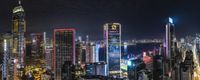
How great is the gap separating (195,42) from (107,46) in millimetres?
15557

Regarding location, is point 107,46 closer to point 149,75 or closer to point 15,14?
point 15,14

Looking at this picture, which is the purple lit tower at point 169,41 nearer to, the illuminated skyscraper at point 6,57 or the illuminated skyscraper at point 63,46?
the illuminated skyscraper at point 63,46

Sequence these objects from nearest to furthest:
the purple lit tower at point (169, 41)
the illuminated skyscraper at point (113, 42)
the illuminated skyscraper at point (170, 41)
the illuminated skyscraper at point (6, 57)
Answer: the purple lit tower at point (169, 41)
the illuminated skyscraper at point (170, 41)
the illuminated skyscraper at point (6, 57)
the illuminated skyscraper at point (113, 42)

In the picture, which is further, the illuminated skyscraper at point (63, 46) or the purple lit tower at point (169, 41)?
the illuminated skyscraper at point (63, 46)

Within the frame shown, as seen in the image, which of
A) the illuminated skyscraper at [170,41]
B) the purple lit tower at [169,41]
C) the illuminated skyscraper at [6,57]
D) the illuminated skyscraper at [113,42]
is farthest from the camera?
the illuminated skyscraper at [113,42]

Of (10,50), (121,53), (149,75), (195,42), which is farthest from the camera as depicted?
(121,53)

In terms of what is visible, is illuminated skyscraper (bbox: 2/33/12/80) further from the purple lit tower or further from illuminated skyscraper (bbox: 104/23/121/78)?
the purple lit tower

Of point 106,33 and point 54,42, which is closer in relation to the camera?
point 54,42

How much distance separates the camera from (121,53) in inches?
1778

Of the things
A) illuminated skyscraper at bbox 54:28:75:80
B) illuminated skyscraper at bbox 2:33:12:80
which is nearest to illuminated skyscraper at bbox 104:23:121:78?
illuminated skyscraper at bbox 54:28:75:80

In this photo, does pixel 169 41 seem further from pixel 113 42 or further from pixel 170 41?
pixel 113 42

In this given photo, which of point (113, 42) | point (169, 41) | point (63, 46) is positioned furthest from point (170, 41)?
point (113, 42)

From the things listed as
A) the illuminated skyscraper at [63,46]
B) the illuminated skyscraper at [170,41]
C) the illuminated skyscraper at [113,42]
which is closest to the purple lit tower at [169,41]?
the illuminated skyscraper at [170,41]

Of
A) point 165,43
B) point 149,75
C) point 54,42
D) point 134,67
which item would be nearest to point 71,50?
point 54,42
